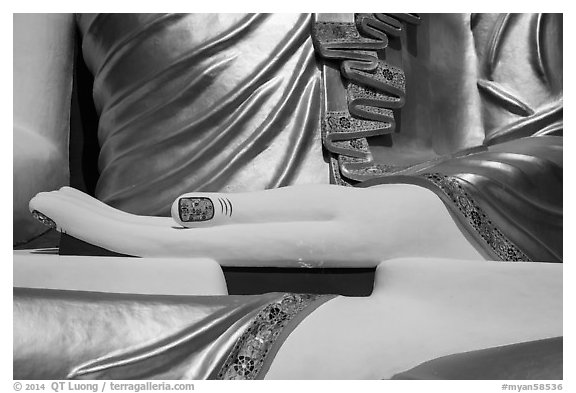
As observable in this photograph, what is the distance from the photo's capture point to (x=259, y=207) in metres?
1.38

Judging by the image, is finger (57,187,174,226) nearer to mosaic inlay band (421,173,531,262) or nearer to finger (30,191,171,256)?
finger (30,191,171,256)

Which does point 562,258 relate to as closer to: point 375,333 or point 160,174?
point 375,333

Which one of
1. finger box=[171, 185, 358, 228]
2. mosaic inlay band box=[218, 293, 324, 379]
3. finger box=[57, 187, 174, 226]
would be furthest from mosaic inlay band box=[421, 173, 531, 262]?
finger box=[57, 187, 174, 226]

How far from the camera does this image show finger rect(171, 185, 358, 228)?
134cm

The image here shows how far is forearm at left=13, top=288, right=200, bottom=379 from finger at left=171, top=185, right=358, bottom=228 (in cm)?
21

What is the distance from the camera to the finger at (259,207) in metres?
1.34

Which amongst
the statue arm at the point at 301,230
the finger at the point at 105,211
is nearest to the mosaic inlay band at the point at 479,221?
the statue arm at the point at 301,230

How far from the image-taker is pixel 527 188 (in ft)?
4.87

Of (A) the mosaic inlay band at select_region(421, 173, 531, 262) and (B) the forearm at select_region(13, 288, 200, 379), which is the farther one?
(A) the mosaic inlay band at select_region(421, 173, 531, 262)

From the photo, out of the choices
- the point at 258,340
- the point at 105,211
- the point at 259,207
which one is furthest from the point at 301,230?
the point at 105,211

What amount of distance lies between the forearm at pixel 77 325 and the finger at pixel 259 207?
214mm

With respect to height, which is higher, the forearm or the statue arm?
the statue arm
